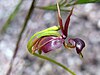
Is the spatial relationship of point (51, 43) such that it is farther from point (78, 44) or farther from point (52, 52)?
point (52, 52)

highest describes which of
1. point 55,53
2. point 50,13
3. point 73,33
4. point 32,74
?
point 50,13

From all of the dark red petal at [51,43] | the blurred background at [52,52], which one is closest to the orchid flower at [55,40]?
the dark red petal at [51,43]

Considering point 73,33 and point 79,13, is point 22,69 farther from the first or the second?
point 79,13

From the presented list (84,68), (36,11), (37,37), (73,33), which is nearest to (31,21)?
(36,11)

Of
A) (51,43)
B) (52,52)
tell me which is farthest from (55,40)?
(52,52)

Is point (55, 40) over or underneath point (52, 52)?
underneath

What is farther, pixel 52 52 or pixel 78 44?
pixel 52 52
